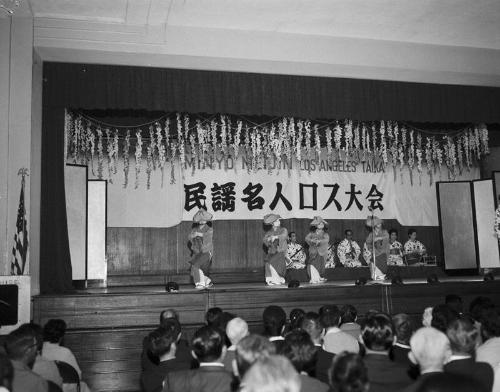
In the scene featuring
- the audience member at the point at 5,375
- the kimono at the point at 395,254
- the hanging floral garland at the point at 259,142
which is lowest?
the audience member at the point at 5,375

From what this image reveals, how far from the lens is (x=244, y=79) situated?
6816 millimetres

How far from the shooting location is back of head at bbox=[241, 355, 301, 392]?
62.6 inches

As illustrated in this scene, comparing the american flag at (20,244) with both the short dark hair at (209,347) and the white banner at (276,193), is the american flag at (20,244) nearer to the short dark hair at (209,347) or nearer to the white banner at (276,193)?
the white banner at (276,193)

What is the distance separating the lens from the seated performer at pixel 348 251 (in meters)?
9.43

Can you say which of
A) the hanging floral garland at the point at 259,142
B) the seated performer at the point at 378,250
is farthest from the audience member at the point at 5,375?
the seated performer at the point at 378,250

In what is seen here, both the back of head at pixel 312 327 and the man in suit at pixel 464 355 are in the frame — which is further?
the back of head at pixel 312 327

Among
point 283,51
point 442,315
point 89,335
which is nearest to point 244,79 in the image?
point 283,51

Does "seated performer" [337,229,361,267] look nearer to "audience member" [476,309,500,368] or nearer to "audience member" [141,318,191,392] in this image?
"audience member" [476,309,500,368]

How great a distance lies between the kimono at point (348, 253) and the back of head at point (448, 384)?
7249 mm

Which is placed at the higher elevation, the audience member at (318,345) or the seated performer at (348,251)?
the seated performer at (348,251)

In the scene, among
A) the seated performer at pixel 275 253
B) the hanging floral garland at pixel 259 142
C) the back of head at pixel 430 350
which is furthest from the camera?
the hanging floral garland at pixel 259 142

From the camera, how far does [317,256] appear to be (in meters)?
8.32

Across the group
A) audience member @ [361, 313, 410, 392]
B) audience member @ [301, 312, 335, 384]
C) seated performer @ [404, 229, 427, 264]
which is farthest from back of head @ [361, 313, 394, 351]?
seated performer @ [404, 229, 427, 264]

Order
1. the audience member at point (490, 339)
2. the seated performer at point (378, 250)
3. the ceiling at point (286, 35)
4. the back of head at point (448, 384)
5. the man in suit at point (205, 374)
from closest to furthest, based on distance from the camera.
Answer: the back of head at point (448, 384) → the man in suit at point (205, 374) → the audience member at point (490, 339) → the ceiling at point (286, 35) → the seated performer at point (378, 250)
